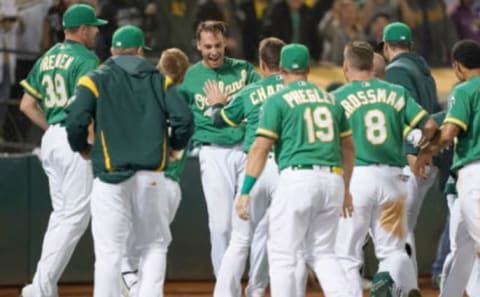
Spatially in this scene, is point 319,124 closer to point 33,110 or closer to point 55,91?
point 55,91

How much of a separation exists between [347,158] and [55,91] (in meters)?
2.74

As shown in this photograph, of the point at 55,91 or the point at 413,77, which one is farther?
the point at 413,77

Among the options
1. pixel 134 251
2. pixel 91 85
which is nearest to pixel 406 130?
pixel 134 251

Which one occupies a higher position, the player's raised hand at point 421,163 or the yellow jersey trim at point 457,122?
the yellow jersey trim at point 457,122

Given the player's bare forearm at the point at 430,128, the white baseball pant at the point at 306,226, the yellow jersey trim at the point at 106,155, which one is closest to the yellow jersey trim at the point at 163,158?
the yellow jersey trim at the point at 106,155

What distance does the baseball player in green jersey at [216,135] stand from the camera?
12.2 metres

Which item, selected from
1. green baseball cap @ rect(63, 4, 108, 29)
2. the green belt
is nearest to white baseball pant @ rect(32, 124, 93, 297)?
green baseball cap @ rect(63, 4, 108, 29)

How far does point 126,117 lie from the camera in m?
10.3

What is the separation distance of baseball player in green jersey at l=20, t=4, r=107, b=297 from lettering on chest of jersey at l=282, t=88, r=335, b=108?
2209 millimetres

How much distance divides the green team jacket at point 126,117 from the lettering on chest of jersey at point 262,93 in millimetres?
1190

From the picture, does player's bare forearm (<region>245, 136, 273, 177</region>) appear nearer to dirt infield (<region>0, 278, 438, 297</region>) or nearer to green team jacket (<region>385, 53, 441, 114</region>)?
green team jacket (<region>385, 53, 441, 114</region>)

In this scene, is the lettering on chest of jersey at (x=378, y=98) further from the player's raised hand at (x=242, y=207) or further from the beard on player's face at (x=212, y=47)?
the beard on player's face at (x=212, y=47)

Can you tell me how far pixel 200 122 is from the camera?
12445 millimetres

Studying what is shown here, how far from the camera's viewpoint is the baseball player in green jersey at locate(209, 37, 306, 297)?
452 inches
